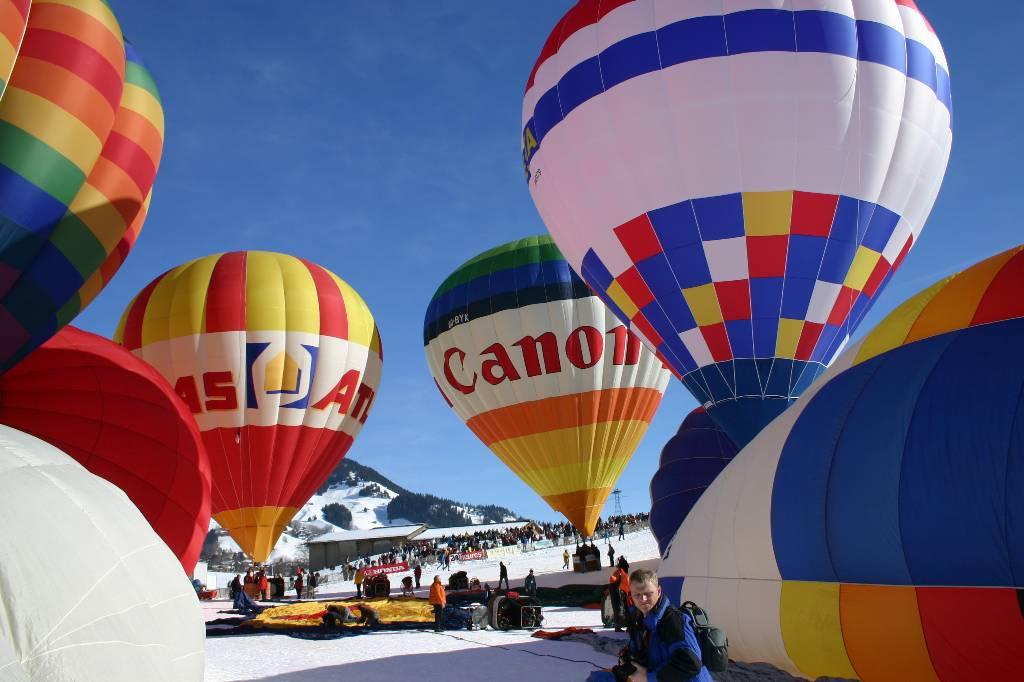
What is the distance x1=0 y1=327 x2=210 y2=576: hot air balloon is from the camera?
387 inches

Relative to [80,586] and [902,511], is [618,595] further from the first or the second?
[80,586]

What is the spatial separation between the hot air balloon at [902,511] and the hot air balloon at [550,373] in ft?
46.0

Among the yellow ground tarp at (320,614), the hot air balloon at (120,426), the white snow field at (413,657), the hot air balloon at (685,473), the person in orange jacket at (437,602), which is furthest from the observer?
the hot air balloon at (685,473)

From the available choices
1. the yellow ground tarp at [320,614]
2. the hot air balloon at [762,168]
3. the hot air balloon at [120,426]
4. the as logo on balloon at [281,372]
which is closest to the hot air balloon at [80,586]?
the hot air balloon at [120,426]

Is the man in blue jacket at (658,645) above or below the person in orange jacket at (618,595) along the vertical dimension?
above

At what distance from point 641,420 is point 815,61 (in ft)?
37.6

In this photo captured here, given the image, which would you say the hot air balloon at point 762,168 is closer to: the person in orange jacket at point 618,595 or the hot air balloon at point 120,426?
the person in orange jacket at point 618,595

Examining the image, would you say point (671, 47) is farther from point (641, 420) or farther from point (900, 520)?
point (641, 420)

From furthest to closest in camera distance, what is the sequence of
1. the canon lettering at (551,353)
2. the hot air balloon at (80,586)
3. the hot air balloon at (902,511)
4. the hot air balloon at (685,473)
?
1. the canon lettering at (551,353)
2. the hot air balloon at (685,473)
3. the hot air balloon at (902,511)
4. the hot air balloon at (80,586)

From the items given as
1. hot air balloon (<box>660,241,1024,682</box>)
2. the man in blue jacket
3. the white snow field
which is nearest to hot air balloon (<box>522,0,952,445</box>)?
the white snow field

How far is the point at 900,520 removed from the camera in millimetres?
5270

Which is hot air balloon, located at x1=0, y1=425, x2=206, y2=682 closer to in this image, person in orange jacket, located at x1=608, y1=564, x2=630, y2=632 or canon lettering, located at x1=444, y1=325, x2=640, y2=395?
person in orange jacket, located at x1=608, y1=564, x2=630, y2=632

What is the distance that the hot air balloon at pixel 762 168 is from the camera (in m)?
12.6

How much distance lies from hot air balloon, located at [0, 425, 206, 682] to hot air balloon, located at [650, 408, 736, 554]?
39.7 ft
